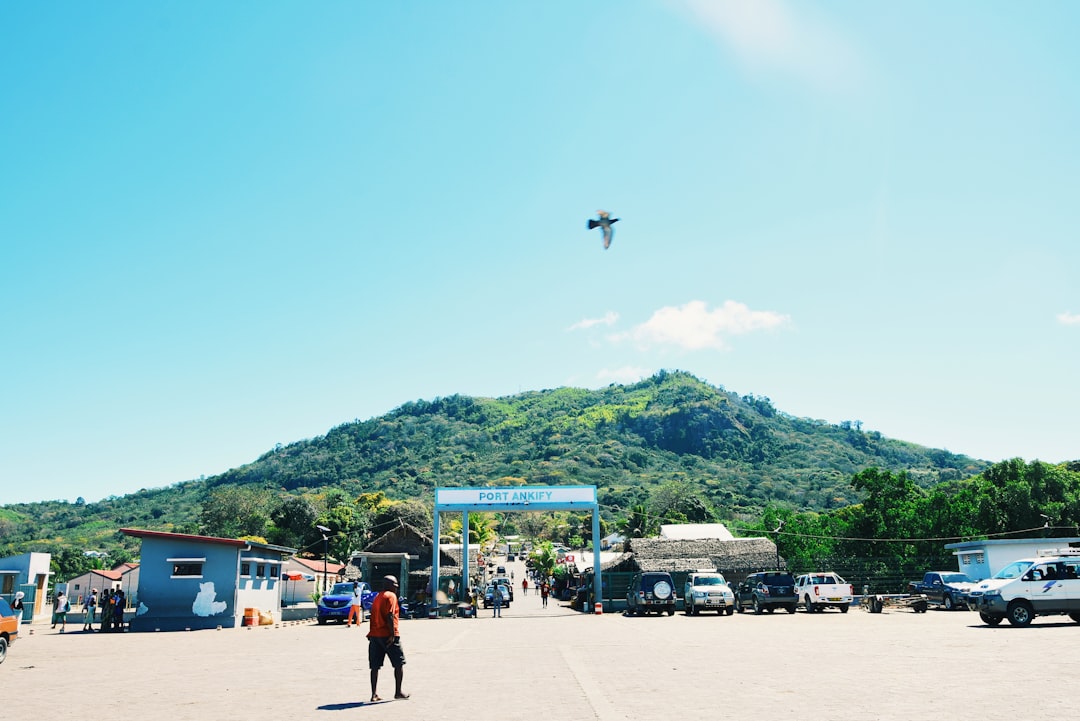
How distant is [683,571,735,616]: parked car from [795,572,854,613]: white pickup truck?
3.40 meters

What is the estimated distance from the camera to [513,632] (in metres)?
24.7

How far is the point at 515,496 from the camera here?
42531mm

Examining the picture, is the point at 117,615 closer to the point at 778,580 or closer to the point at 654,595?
the point at 654,595

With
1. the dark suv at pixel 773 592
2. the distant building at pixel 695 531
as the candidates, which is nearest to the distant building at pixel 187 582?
the dark suv at pixel 773 592

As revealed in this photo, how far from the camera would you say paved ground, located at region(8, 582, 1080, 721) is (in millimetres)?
9070

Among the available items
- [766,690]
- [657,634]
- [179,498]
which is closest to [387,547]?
[657,634]

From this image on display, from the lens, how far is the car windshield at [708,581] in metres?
34.0

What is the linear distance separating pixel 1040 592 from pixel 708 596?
1445cm

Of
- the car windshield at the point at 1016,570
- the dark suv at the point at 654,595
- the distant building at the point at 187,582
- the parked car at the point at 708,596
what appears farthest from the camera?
the dark suv at the point at 654,595

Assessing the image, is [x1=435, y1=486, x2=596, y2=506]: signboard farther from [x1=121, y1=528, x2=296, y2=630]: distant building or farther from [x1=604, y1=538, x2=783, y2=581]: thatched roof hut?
[x1=121, y1=528, x2=296, y2=630]: distant building

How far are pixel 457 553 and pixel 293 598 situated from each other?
43.3 feet

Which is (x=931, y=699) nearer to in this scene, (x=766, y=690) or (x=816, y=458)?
(x=766, y=690)

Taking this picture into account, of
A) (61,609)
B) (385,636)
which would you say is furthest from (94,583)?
(385,636)

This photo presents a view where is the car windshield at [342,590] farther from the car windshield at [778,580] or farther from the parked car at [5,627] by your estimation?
the car windshield at [778,580]
